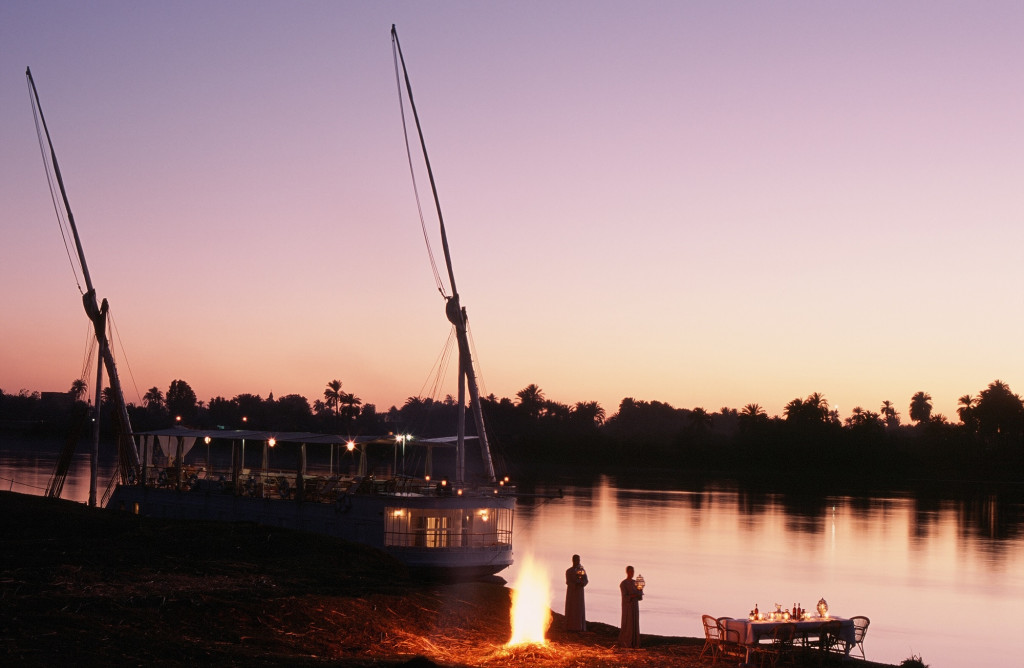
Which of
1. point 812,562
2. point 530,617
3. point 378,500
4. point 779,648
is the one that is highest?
point 378,500

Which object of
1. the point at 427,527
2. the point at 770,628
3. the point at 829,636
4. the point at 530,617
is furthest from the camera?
the point at 427,527

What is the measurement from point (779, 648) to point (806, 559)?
152ft

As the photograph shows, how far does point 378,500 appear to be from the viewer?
1583 inches

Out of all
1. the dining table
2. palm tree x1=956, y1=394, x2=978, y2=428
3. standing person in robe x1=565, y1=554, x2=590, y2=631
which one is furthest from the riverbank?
palm tree x1=956, y1=394, x2=978, y2=428

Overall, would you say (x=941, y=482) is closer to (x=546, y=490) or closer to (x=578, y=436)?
(x=578, y=436)

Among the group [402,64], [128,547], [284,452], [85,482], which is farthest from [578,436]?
[128,547]

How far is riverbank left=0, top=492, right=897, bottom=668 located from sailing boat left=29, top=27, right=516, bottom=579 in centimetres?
614

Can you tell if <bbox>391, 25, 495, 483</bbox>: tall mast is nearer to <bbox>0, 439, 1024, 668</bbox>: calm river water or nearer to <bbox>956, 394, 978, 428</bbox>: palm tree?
→ <bbox>0, 439, 1024, 668</bbox>: calm river water

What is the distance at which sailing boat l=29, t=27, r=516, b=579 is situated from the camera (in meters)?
39.8

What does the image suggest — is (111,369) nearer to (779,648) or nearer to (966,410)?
(779,648)

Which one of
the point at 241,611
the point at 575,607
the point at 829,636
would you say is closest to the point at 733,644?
the point at 829,636

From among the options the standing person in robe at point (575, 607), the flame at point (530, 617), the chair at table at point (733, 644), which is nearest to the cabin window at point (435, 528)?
the flame at point (530, 617)

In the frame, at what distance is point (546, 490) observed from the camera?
390 ft

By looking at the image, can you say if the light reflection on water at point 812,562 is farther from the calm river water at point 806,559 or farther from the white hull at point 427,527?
the white hull at point 427,527
